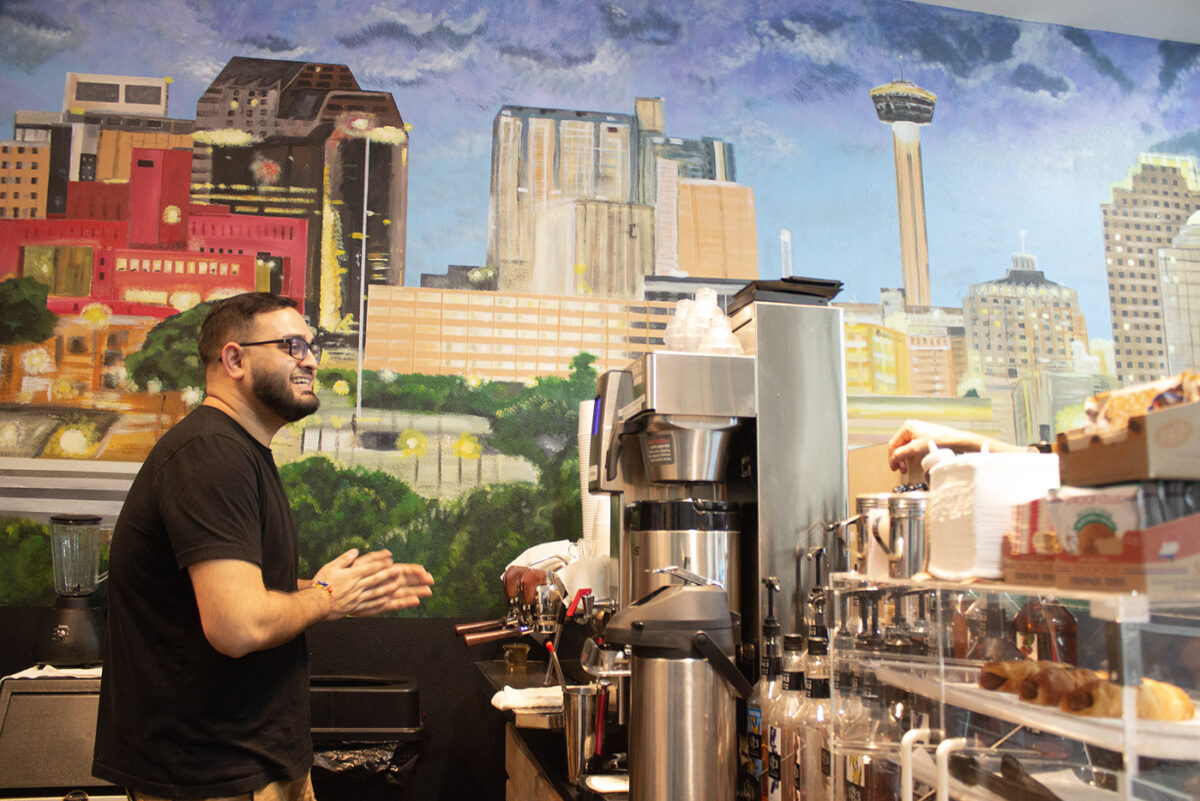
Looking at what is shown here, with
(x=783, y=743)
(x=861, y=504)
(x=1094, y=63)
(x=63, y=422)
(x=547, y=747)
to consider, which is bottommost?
(x=547, y=747)

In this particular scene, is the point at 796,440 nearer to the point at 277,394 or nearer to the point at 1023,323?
the point at 277,394

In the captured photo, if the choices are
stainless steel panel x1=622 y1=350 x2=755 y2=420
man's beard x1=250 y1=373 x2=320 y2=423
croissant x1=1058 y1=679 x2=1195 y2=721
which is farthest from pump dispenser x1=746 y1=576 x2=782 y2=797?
man's beard x1=250 y1=373 x2=320 y2=423

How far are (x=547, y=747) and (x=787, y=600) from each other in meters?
0.69

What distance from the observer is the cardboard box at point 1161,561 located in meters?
0.85

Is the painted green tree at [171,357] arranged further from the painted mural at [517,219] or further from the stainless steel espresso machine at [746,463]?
the stainless steel espresso machine at [746,463]

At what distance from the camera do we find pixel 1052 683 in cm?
96

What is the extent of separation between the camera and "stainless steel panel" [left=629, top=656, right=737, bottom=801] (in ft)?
5.30

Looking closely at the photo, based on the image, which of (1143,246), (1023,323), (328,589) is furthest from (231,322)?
(1143,246)

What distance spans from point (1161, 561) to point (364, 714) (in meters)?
2.31

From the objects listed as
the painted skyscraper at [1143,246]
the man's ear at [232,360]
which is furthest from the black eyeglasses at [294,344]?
the painted skyscraper at [1143,246]

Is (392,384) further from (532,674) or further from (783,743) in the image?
(783,743)

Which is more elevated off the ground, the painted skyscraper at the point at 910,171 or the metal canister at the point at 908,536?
the painted skyscraper at the point at 910,171

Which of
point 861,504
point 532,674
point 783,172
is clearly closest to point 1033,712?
point 861,504

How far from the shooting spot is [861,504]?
151cm
